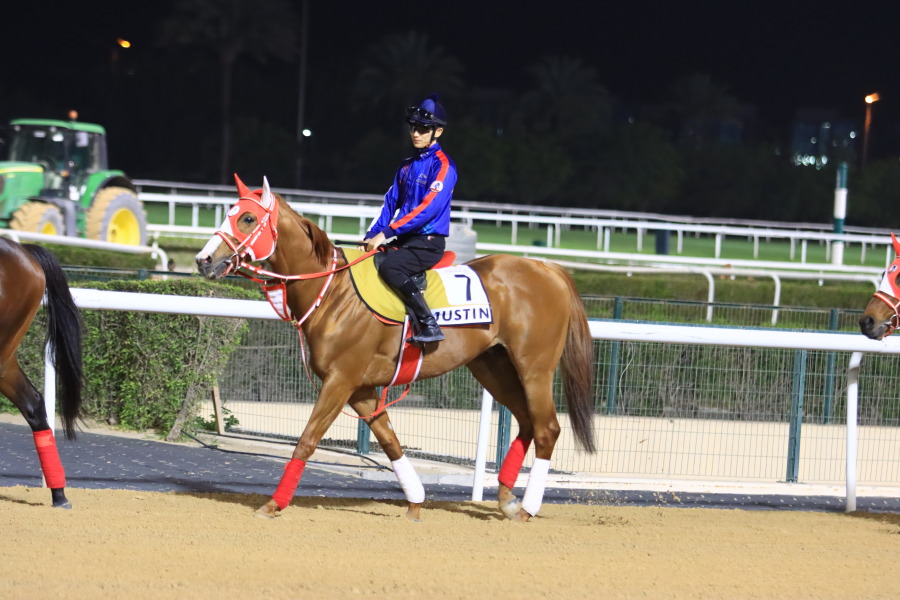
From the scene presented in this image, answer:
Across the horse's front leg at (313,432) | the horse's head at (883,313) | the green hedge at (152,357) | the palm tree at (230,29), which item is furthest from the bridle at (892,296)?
the palm tree at (230,29)

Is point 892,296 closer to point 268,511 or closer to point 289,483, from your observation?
point 289,483

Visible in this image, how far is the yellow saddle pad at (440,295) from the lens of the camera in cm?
524

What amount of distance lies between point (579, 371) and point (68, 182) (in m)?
12.4

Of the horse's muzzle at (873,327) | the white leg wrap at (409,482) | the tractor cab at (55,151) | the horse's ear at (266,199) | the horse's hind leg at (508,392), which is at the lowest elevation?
the white leg wrap at (409,482)

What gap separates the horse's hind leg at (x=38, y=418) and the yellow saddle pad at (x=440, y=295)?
156cm

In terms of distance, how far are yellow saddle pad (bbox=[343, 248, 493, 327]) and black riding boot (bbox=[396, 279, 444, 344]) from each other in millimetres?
74

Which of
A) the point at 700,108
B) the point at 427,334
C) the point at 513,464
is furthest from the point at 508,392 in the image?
the point at 700,108

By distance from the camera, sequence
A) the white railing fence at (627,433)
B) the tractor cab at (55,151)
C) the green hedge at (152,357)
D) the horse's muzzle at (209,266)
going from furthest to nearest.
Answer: the tractor cab at (55,151) → the green hedge at (152,357) → the white railing fence at (627,433) → the horse's muzzle at (209,266)

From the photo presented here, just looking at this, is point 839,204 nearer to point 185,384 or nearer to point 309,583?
point 185,384

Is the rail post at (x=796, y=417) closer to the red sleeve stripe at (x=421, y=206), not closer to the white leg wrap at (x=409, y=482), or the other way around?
the white leg wrap at (x=409, y=482)

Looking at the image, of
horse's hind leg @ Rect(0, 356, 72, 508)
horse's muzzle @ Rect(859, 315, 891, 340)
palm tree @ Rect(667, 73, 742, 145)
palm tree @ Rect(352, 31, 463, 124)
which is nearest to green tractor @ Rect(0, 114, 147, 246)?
horse's hind leg @ Rect(0, 356, 72, 508)

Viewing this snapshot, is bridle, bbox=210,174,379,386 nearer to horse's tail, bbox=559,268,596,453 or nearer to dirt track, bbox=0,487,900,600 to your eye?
dirt track, bbox=0,487,900,600

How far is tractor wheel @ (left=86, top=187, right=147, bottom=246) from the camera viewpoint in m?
15.9

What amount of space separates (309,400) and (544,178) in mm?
41427
